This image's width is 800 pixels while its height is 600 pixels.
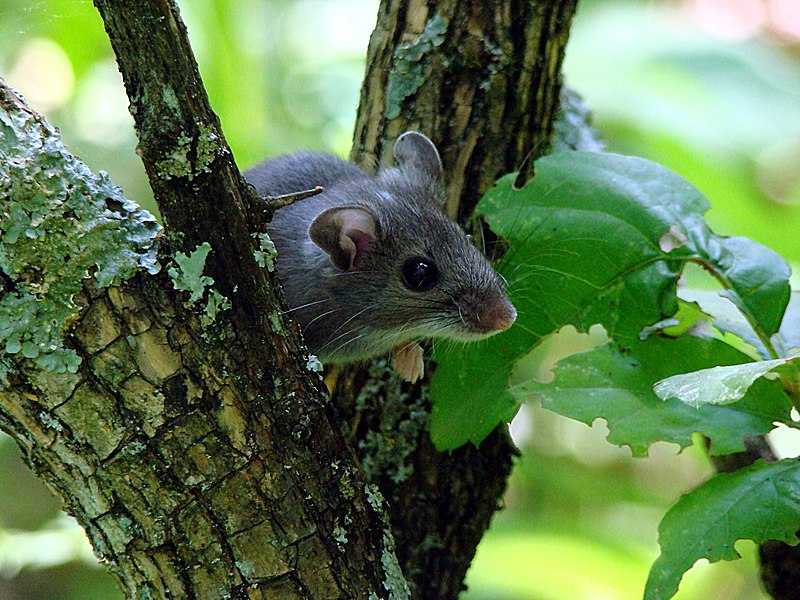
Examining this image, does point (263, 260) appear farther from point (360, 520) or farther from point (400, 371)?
point (400, 371)

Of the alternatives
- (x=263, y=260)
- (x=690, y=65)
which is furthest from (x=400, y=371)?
(x=690, y=65)

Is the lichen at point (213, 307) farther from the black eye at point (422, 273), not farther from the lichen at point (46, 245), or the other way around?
the black eye at point (422, 273)

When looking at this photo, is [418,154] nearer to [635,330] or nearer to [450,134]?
[450,134]

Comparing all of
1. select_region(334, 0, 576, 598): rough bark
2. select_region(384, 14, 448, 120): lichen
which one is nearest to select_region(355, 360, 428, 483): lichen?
select_region(334, 0, 576, 598): rough bark

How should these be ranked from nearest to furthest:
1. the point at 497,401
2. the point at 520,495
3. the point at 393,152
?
the point at 497,401 → the point at 393,152 → the point at 520,495

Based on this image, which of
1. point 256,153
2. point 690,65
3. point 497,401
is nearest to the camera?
point 497,401

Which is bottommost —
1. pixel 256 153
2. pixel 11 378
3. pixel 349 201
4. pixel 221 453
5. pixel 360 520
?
pixel 360 520

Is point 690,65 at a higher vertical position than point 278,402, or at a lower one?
higher

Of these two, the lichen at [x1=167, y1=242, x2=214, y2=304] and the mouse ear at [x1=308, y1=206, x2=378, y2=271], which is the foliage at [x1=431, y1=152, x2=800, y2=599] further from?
the lichen at [x1=167, y1=242, x2=214, y2=304]
